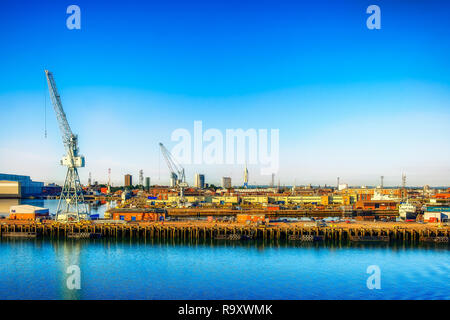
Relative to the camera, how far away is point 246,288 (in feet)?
53.6

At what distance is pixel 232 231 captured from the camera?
2848 cm

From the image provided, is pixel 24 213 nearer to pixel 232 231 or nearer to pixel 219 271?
pixel 232 231

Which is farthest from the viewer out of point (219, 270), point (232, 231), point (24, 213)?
point (24, 213)

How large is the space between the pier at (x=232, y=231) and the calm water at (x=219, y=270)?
1877mm

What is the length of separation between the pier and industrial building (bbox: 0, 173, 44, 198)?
59552mm

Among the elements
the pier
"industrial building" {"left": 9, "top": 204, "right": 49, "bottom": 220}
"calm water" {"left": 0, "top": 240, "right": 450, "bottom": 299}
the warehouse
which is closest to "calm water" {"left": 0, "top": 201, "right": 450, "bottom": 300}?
"calm water" {"left": 0, "top": 240, "right": 450, "bottom": 299}

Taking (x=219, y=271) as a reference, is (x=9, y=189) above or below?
above

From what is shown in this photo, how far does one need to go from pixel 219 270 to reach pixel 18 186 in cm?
8006

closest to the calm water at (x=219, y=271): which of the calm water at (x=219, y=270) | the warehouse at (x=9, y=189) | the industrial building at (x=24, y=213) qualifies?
the calm water at (x=219, y=270)

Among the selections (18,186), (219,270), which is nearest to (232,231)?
(219,270)

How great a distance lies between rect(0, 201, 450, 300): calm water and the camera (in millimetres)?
15750
